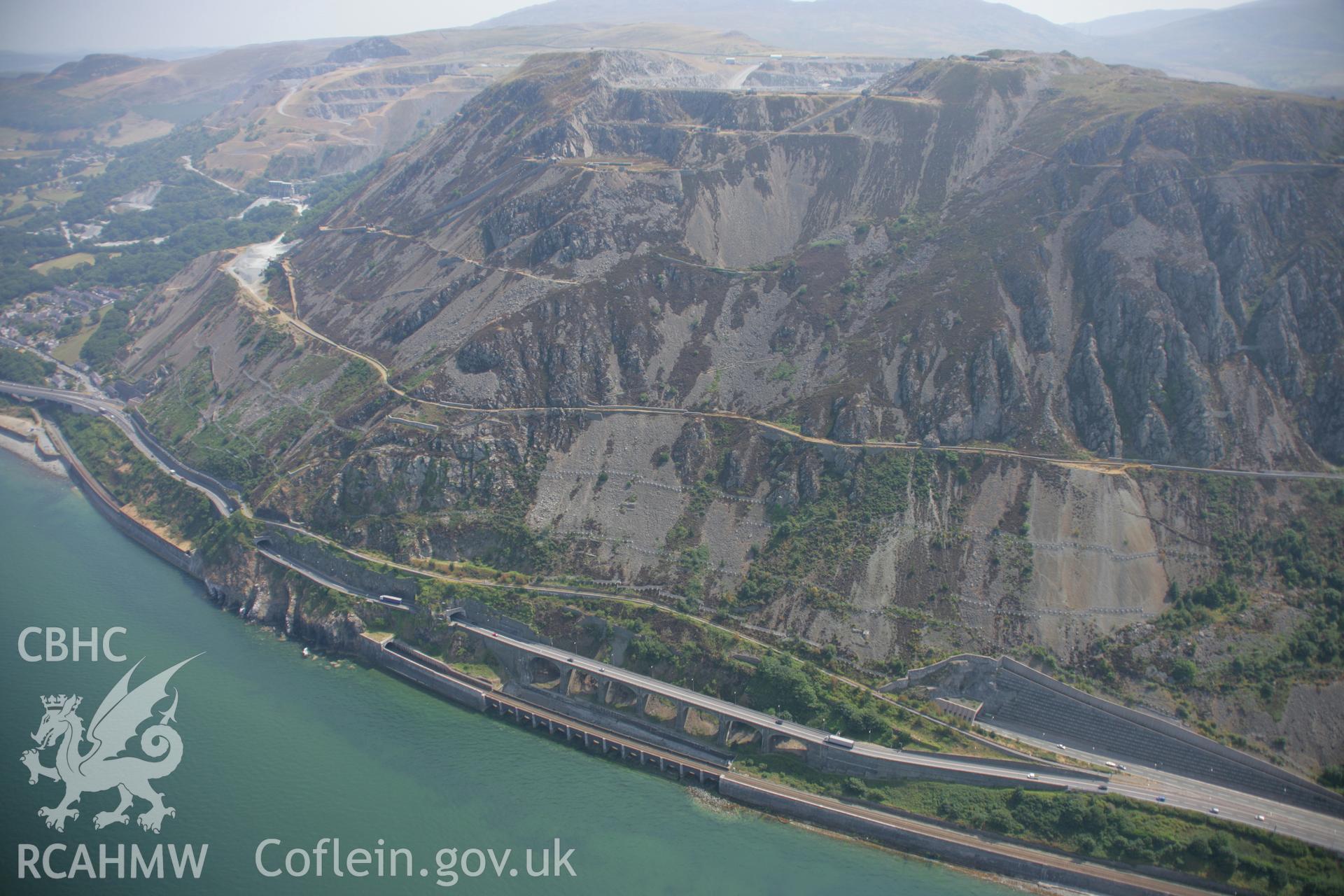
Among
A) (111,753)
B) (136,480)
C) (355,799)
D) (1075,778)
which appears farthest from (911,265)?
(136,480)

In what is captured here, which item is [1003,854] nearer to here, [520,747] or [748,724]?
[748,724]

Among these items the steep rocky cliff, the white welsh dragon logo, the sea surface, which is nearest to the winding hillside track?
the steep rocky cliff

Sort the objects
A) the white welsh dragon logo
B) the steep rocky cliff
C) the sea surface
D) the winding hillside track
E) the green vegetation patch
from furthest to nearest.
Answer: the green vegetation patch, the steep rocky cliff, the white welsh dragon logo, the winding hillside track, the sea surface

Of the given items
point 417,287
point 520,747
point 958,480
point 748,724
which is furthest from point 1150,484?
point 417,287

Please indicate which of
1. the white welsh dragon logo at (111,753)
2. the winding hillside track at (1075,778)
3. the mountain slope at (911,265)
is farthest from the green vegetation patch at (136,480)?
the white welsh dragon logo at (111,753)

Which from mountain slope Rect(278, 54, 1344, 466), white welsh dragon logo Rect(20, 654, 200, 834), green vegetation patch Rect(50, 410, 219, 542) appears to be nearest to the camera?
white welsh dragon logo Rect(20, 654, 200, 834)

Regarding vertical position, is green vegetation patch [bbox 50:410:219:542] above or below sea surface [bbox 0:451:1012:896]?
above

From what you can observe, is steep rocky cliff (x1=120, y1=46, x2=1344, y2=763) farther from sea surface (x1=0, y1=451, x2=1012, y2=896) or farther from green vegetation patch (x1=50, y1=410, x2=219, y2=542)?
sea surface (x1=0, y1=451, x2=1012, y2=896)
